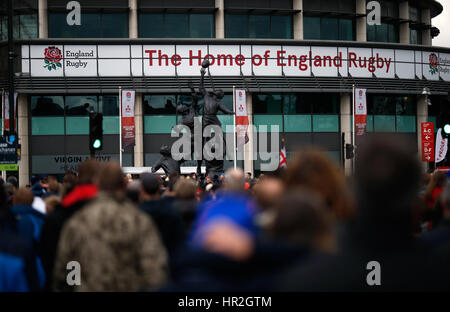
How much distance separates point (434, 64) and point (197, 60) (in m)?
16.9

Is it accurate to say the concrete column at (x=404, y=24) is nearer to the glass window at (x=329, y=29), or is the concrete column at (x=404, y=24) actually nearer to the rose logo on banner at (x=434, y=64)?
the rose logo on banner at (x=434, y=64)

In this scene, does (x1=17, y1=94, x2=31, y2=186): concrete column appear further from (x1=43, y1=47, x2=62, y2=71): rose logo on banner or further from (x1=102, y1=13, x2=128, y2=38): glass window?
(x1=102, y1=13, x2=128, y2=38): glass window

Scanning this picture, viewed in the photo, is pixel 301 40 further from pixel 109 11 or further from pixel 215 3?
pixel 109 11

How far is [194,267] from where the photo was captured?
2.52 metres

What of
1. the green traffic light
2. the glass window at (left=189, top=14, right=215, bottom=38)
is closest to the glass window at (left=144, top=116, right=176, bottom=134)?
the glass window at (left=189, top=14, right=215, bottom=38)

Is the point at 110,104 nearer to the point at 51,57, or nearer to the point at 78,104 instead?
the point at 78,104

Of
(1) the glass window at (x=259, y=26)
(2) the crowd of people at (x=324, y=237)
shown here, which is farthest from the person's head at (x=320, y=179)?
(1) the glass window at (x=259, y=26)

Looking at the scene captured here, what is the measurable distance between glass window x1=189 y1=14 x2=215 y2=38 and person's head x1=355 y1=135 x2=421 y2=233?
3844 cm

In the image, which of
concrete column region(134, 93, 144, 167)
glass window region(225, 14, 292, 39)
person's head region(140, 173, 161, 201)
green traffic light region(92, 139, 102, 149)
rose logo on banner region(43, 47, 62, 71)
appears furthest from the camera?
glass window region(225, 14, 292, 39)

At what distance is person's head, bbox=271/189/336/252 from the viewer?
2.54 meters

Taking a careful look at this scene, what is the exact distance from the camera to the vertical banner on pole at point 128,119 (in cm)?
3491

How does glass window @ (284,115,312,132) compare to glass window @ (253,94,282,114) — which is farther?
glass window @ (284,115,312,132)

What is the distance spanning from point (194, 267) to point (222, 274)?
0.12 meters

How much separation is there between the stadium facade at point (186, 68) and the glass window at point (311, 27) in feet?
0.22
